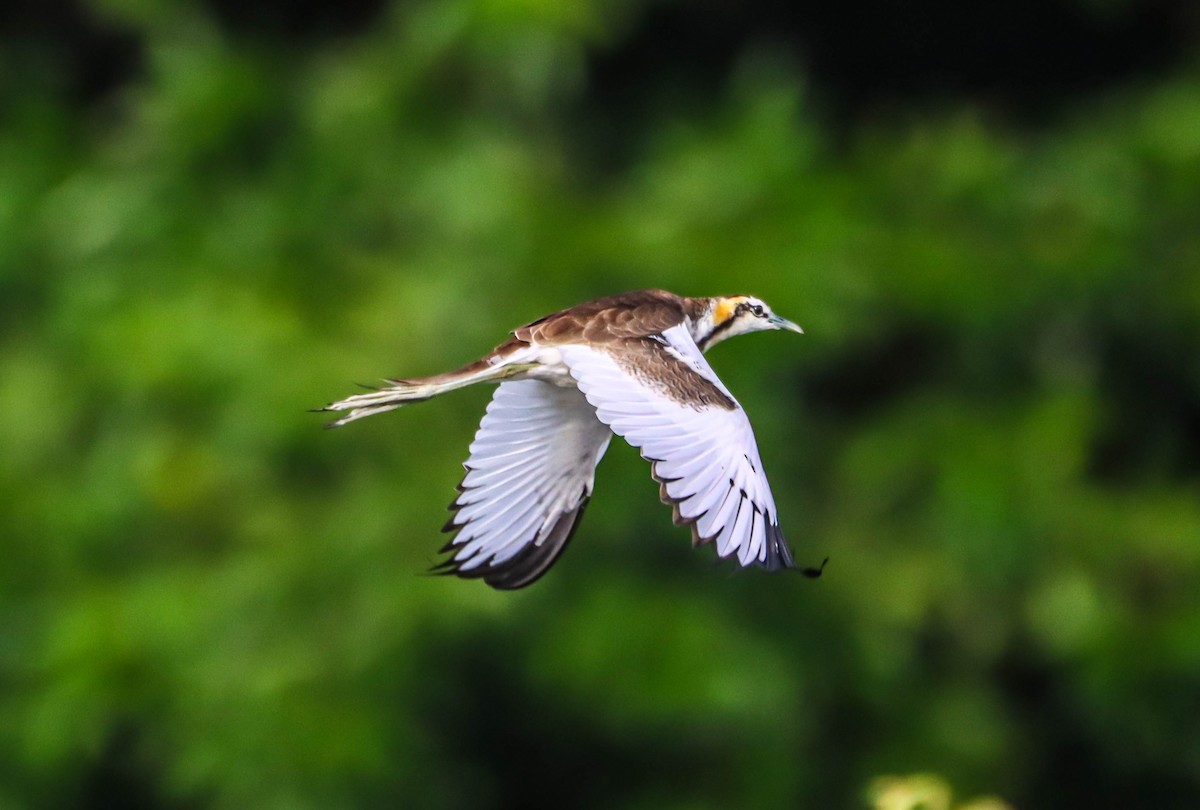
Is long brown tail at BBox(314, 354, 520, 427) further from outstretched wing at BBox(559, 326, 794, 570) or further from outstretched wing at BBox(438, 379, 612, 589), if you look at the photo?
outstretched wing at BBox(438, 379, 612, 589)

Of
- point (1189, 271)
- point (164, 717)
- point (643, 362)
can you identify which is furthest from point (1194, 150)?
point (643, 362)

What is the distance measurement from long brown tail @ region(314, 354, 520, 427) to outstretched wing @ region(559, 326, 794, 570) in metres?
0.09

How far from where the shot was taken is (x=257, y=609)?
204 inches

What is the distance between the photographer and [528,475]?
2.29 metres

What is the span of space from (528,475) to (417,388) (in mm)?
370

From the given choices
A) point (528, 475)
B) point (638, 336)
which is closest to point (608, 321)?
point (638, 336)

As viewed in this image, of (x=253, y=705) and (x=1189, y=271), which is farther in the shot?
(x=1189, y=271)

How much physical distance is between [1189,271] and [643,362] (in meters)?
4.73

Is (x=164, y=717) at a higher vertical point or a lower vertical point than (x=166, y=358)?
lower

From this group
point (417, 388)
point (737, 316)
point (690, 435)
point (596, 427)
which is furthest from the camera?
point (596, 427)

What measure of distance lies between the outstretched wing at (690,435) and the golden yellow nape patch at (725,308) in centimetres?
22

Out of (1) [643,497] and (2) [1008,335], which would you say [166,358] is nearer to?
(1) [643,497]

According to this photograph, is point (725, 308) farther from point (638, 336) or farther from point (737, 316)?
point (638, 336)

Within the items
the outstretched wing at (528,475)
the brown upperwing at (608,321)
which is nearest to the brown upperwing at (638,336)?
the brown upperwing at (608,321)
